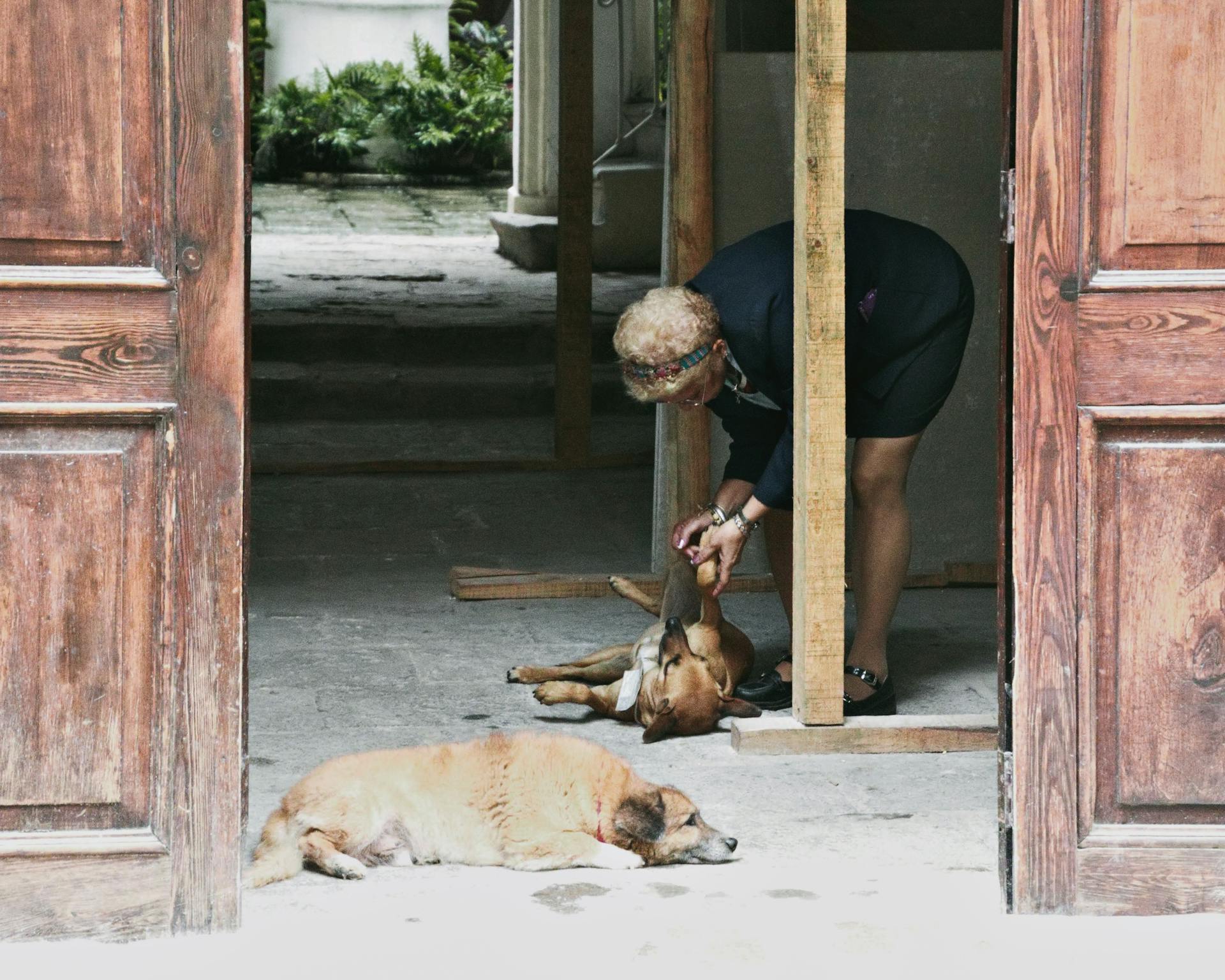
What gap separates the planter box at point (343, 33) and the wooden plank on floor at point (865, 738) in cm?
1575

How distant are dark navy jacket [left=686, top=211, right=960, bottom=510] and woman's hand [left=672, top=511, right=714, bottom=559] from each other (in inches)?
6.7

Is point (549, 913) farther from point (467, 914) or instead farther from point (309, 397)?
point (309, 397)

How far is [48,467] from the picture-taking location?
11.4ft

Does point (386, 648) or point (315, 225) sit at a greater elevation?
point (315, 225)

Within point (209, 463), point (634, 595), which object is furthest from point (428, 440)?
point (209, 463)

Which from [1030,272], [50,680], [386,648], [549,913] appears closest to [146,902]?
[50,680]

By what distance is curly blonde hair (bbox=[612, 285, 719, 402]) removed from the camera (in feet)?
15.7

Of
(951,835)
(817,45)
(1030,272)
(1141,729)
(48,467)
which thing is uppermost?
(817,45)

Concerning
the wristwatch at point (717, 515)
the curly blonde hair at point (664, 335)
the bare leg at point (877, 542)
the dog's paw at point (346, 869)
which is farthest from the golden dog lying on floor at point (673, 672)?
the dog's paw at point (346, 869)

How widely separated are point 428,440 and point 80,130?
6799 millimetres

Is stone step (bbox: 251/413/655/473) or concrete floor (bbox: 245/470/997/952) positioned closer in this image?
concrete floor (bbox: 245/470/997/952)

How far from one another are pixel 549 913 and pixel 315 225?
13.4 metres

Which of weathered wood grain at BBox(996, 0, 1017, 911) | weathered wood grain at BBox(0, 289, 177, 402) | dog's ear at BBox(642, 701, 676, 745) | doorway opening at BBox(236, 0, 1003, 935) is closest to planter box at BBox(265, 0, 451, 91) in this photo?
doorway opening at BBox(236, 0, 1003, 935)

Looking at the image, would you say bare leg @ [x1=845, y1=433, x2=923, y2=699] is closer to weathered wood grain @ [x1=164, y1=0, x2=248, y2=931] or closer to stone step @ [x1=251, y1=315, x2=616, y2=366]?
weathered wood grain @ [x1=164, y1=0, x2=248, y2=931]
